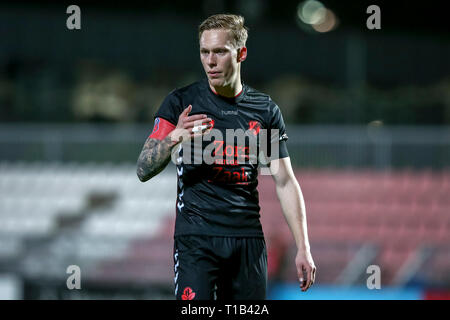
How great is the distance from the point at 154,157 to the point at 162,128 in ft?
0.71

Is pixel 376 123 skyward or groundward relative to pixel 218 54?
groundward

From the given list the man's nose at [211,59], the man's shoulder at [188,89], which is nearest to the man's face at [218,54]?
the man's nose at [211,59]

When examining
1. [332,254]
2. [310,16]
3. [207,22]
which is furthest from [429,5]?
[207,22]

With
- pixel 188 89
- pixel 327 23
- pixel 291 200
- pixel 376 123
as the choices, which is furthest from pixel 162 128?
pixel 327 23

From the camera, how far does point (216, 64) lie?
4.49m

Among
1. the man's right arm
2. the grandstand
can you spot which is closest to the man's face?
the man's right arm

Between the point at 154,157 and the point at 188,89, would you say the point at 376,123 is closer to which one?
the point at 188,89

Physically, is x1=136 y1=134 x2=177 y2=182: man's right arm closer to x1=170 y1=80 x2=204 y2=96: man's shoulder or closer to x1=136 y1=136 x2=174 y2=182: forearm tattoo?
x1=136 y1=136 x2=174 y2=182: forearm tattoo

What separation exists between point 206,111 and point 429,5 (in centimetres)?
1865

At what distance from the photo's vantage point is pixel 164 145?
4320 millimetres

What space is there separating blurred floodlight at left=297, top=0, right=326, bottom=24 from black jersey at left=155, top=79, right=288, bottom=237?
58.5 feet

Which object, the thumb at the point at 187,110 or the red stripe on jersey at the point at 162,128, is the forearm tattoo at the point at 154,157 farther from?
the thumb at the point at 187,110

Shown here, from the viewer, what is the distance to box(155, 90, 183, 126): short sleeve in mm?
4492
